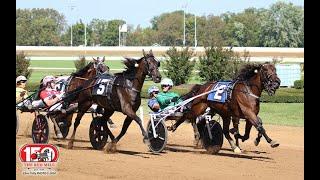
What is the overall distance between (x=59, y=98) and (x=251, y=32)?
47.9m

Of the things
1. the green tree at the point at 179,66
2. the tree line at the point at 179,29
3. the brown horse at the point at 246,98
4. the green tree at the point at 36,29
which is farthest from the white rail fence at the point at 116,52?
the brown horse at the point at 246,98

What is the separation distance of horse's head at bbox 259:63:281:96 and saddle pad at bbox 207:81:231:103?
22.2 inches

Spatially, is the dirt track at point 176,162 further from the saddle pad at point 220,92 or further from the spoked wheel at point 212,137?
the saddle pad at point 220,92

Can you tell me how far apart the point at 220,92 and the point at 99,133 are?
2.05 metres

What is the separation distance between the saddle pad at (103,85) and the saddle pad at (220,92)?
61.4 inches

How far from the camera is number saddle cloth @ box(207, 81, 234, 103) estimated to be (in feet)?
34.7

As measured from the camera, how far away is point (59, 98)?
11961 mm

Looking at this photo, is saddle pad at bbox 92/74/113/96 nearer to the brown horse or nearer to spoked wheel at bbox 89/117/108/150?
spoked wheel at bbox 89/117/108/150

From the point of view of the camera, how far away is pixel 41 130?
36.4ft

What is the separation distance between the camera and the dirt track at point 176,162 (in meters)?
8.46

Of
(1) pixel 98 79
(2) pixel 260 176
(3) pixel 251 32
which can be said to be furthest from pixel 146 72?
(3) pixel 251 32

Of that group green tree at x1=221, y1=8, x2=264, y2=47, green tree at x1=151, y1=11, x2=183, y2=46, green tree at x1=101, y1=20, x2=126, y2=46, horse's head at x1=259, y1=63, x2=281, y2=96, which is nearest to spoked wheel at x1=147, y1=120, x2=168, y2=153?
horse's head at x1=259, y1=63, x2=281, y2=96
